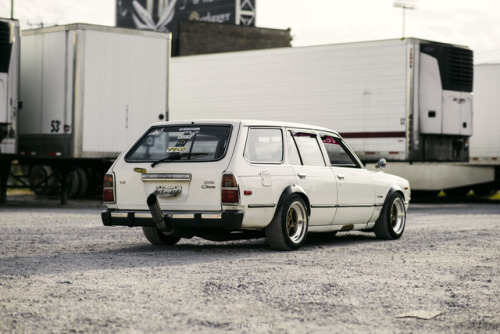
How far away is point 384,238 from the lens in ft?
41.1

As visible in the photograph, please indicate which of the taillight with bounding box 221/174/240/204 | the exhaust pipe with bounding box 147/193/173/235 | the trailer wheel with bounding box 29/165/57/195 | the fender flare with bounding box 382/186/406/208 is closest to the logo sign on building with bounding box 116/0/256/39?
the trailer wheel with bounding box 29/165/57/195

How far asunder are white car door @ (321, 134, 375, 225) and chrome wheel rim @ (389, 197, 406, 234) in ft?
2.07

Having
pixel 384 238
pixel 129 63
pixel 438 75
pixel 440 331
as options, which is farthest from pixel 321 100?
pixel 440 331

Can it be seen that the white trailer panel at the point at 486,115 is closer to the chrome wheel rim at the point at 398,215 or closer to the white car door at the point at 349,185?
the chrome wheel rim at the point at 398,215

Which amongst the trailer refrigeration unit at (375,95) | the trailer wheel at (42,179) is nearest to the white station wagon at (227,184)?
the trailer refrigeration unit at (375,95)

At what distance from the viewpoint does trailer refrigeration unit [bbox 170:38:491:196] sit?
2234cm

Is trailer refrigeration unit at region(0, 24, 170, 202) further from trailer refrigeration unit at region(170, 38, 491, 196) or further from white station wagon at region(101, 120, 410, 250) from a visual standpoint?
white station wagon at region(101, 120, 410, 250)

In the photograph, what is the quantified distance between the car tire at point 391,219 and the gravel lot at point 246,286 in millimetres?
310

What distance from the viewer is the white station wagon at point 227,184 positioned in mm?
9930

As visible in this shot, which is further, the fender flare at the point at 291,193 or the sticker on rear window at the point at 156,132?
the sticker on rear window at the point at 156,132

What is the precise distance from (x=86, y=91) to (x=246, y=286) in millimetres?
14392

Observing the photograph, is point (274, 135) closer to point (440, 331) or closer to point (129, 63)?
point (440, 331)

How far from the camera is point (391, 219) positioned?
12602 mm

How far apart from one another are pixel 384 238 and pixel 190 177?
3642mm
